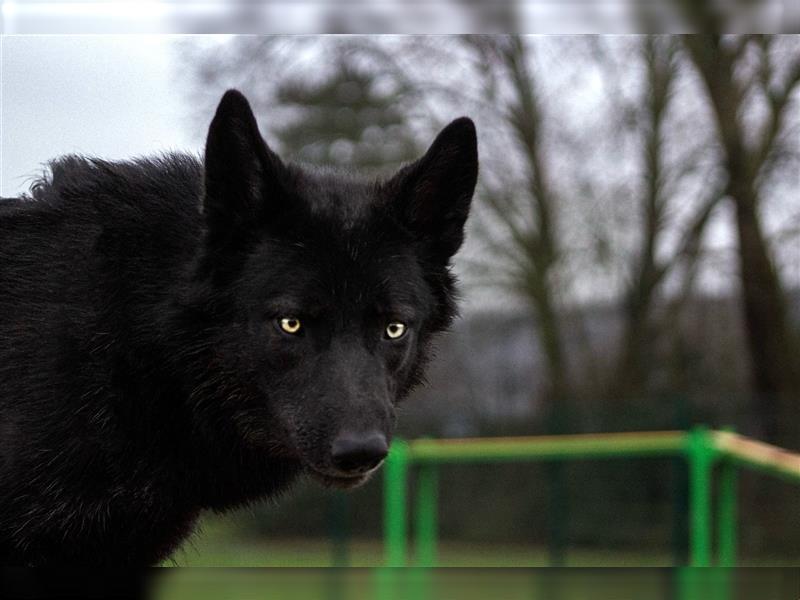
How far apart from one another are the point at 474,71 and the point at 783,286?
252 inches

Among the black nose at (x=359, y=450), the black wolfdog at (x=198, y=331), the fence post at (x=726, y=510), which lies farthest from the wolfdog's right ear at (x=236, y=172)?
the fence post at (x=726, y=510)

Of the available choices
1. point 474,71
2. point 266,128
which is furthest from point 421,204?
point 474,71

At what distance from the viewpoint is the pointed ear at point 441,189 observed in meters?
3.28

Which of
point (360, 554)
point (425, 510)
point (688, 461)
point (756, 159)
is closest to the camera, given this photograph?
point (688, 461)

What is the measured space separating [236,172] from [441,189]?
68cm

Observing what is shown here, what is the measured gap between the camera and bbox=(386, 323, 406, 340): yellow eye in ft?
10.1

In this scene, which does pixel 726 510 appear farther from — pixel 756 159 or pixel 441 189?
pixel 756 159

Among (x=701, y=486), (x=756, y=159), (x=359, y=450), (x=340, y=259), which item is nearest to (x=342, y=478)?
(x=359, y=450)

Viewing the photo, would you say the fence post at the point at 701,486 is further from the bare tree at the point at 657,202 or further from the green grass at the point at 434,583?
the bare tree at the point at 657,202

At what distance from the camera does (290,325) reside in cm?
300

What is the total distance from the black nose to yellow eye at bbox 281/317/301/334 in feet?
1.21

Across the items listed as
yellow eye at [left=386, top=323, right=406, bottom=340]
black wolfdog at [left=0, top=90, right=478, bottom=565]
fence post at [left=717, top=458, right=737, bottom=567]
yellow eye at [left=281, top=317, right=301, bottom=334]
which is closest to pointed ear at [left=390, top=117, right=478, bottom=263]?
black wolfdog at [left=0, top=90, right=478, bottom=565]

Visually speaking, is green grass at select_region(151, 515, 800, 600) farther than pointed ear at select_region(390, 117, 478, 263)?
No

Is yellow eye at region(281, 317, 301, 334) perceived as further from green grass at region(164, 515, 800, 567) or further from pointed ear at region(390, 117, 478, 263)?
green grass at region(164, 515, 800, 567)
